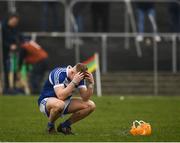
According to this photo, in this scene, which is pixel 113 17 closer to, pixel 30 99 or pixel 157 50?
pixel 157 50

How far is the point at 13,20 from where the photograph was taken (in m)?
Result: 29.9

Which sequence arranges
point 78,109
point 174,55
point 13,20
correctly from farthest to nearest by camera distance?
point 174,55 → point 13,20 → point 78,109

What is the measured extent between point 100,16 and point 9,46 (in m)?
4.22

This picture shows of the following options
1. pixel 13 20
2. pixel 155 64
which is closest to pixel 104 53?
pixel 155 64

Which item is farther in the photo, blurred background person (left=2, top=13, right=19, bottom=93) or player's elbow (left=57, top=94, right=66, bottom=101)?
blurred background person (left=2, top=13, right=19, bottom=93)

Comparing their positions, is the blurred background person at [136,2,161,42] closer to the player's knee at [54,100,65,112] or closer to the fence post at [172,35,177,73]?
the fence post at [172,35,177,73]

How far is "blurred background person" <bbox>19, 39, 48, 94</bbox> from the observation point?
30797mm

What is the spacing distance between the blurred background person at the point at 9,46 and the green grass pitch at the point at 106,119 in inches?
74.0

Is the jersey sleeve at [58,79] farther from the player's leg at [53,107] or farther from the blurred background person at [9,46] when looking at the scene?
the blurred background person at [9,46]

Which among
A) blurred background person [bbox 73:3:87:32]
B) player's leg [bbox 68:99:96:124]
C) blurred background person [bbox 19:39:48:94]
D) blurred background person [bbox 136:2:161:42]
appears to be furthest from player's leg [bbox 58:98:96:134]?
blurred background person [bbox 73:3:87:32]

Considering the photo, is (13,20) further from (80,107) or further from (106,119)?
(80,107)

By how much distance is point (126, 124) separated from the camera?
20.2 meters

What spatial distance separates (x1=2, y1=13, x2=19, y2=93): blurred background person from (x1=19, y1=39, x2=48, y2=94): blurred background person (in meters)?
0.37

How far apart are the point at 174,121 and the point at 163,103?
5.91 meters
